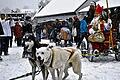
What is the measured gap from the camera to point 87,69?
33.0 feet

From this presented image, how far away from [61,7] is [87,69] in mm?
14590

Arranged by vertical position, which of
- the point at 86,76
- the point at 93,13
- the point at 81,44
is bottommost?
the point at 86,76

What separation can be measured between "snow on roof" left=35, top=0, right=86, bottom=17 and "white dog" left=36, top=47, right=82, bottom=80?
14685 mm

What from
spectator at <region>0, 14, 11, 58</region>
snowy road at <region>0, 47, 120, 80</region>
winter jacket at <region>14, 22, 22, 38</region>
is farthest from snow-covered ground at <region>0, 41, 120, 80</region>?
winter jacket at <region>14, 22, 22, 38</region>

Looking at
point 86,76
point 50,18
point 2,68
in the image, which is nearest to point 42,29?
point 50,18

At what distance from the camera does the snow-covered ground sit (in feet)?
29.2

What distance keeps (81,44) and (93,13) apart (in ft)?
4.05

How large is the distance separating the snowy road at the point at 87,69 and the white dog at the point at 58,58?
1.29 meters

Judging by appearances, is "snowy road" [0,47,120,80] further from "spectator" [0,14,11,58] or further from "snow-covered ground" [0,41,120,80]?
"spectator" [0,14,11,58]

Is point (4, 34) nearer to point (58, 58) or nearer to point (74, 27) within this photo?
point (74, 27)

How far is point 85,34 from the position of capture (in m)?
12.9

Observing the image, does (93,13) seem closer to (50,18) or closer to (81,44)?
(81,44)

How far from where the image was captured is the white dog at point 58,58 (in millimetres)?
6875

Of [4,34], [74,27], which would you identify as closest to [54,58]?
[4,34]
